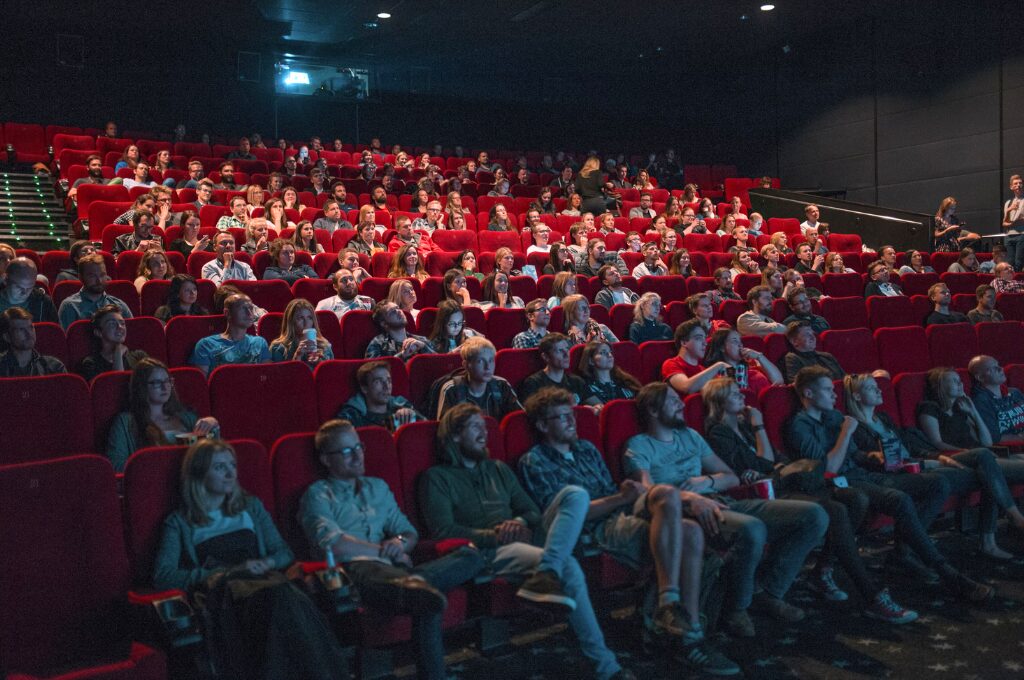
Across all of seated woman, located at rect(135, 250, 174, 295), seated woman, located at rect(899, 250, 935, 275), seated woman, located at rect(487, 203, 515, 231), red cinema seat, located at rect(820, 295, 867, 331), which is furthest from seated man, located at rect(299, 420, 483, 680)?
seated woman, located at rect(899, 250, 935, 275)

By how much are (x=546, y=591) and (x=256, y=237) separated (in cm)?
259

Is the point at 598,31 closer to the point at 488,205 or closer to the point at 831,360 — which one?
the point at 488,205

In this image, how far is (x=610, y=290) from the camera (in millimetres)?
3355

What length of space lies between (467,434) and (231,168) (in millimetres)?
3517

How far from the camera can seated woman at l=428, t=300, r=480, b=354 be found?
8.36ft

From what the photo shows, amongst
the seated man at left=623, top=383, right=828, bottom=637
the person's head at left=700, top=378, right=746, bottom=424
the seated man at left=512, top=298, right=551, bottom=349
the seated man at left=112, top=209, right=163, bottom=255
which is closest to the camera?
the seated man at left=623, top=383, right=828, bottom=637

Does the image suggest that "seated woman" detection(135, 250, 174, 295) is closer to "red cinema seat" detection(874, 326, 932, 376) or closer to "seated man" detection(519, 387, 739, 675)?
"seated man" detection(519, 387, 739, 675)

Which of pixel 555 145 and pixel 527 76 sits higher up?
pixel 527 76

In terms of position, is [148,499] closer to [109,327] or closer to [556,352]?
[109,327]

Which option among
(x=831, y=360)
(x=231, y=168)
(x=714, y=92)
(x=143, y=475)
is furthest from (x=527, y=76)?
(x=143, y=475)

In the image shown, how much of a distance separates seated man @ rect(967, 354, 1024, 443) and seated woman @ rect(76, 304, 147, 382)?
2362 millimetres

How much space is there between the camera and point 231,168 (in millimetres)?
4695

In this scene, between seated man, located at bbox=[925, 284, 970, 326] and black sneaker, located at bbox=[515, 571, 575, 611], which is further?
seated man, located at bbox=[925, 284, 970, 326]

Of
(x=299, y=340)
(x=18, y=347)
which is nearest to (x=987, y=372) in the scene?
(x=299, y=340)
